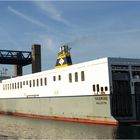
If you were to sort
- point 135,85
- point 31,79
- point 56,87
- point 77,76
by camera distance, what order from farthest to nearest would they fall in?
1. point 31,79
2. point 56,87
3. point 77,76
4. point 135,85

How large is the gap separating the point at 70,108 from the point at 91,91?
4.17 m

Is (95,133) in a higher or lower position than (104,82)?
lower

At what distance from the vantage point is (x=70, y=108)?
125 feet

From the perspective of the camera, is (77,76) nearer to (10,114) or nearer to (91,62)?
(91,62)

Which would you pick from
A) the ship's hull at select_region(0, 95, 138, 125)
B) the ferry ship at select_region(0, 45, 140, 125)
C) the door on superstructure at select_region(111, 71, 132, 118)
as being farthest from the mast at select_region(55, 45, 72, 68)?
the door on superstructure at select_region(111, 71, 132, 118)

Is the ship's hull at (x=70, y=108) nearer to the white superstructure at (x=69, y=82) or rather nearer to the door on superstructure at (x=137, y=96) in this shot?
the white superstructure at (x=69, y=82)

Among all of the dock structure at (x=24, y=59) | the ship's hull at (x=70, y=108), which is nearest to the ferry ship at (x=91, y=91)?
the ship's hull at (x=70, y=108)

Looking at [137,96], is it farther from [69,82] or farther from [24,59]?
[24,59]

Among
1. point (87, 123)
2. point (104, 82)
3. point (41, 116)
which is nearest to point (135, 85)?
point (104, 82)

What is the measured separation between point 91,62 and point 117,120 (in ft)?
21.4

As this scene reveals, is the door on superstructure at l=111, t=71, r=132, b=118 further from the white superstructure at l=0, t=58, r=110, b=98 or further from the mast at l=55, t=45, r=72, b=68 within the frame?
the mast at l=55, t=45, r=72, b=68

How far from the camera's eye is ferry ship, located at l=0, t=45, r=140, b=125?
3288cm

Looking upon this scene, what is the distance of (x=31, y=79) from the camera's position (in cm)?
4831

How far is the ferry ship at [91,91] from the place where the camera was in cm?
3288
